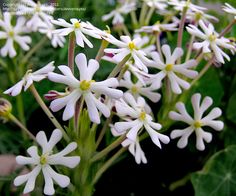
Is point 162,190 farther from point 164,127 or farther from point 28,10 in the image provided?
point 28,10

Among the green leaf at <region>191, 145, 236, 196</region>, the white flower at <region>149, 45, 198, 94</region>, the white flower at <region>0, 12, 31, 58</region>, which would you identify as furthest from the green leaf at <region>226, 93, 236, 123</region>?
the white flower at <region>0, 12, 31, 58</region>

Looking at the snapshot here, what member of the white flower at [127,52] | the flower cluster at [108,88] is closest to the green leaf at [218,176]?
the flower cluster at [108,88]

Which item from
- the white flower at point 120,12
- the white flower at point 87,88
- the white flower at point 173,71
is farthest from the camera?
the white flower at point 120,12

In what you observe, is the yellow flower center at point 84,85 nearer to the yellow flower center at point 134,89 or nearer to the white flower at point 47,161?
the white flower at point 47,161

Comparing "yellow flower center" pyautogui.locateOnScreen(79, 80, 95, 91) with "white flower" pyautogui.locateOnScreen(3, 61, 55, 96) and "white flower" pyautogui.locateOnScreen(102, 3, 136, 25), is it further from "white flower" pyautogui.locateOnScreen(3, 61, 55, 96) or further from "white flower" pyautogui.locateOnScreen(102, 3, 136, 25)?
"white flower" pyautogui.locateOnScreen(102, 3, 136, 25)

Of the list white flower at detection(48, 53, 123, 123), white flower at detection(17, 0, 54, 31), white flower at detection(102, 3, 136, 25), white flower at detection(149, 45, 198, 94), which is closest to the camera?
white flower at detection(48, 53, 123, 123)

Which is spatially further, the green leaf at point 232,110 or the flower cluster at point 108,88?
the green leaf at point 232,110
